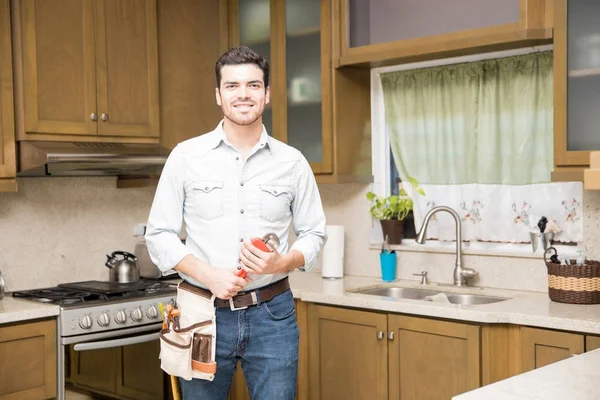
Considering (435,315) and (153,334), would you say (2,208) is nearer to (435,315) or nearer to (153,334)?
(153,334)

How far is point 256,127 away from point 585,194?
1.57m

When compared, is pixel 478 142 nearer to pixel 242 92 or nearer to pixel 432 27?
pixel 432 27

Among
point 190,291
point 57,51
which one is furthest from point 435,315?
point 57,51

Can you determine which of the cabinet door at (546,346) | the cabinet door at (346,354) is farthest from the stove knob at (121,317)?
the cabinet door at (546,346)

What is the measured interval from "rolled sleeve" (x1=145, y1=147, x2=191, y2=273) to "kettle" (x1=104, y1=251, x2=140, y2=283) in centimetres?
156

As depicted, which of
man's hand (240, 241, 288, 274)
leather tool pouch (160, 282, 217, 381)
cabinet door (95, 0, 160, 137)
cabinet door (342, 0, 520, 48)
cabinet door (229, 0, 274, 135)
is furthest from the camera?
cabinet door (229, 0, 274, 135)

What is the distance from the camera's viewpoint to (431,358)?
2.97 meters

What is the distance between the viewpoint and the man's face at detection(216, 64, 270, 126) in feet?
7.34

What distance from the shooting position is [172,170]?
2.29 meters

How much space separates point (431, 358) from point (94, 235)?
6.22 ft

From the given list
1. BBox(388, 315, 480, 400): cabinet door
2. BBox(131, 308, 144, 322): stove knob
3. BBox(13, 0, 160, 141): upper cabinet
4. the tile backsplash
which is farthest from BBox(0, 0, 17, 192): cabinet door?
BBox(388, 315, 480, 400): cabinet door

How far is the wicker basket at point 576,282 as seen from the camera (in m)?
2.85

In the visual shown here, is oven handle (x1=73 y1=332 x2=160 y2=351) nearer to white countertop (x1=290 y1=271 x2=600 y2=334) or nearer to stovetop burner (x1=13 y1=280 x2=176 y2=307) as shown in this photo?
stovetop burner (x1=13 y1=280 x2=176 y2=307)

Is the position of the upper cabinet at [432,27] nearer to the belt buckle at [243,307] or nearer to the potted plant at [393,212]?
the potted plant at [393,212]
